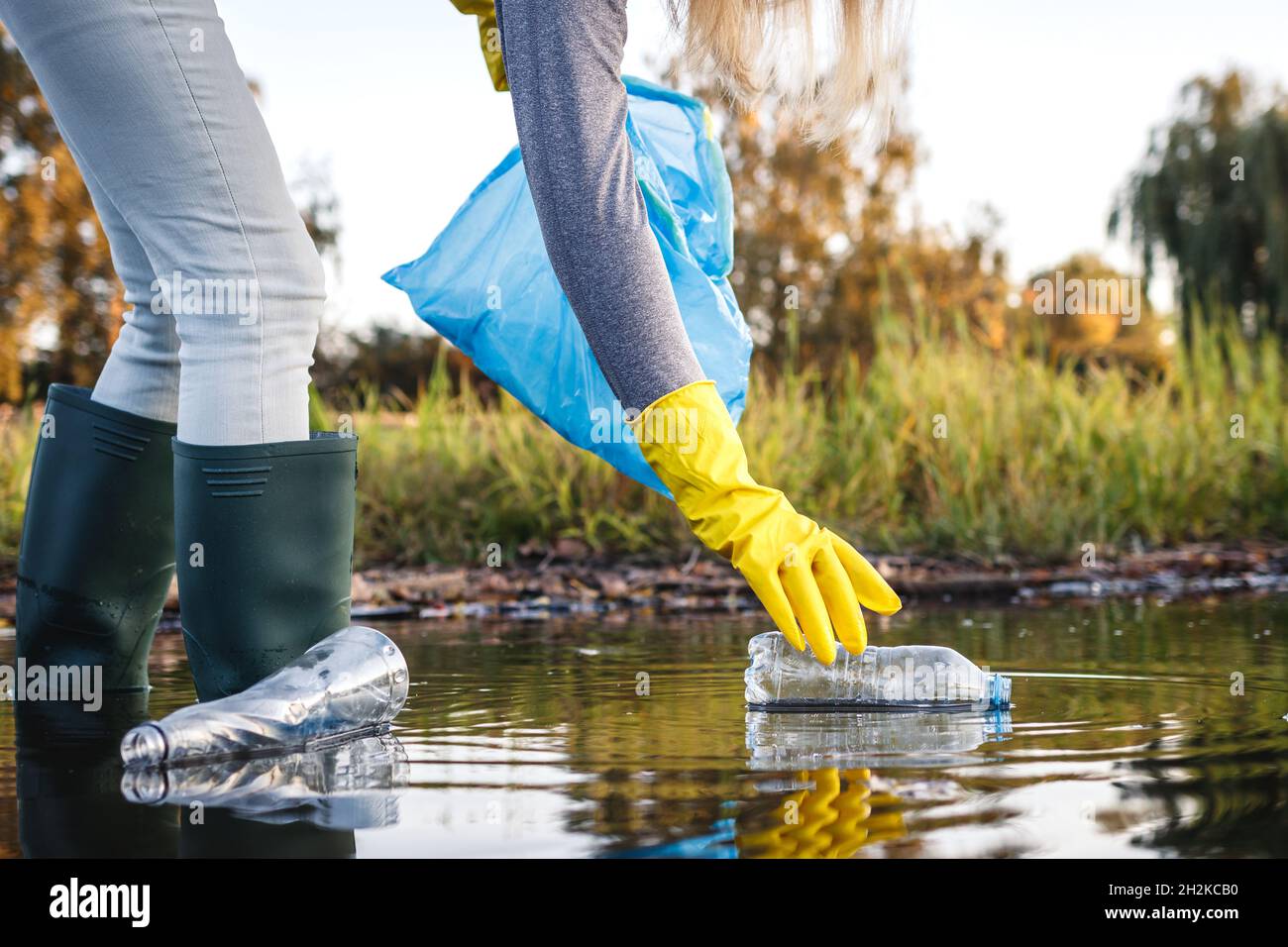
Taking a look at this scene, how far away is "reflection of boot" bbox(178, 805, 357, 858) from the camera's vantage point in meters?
1.46

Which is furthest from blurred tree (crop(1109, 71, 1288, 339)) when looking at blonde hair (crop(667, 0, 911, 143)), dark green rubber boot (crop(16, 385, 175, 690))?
dark green rubber boot (crop(16, 385, 175, 690))

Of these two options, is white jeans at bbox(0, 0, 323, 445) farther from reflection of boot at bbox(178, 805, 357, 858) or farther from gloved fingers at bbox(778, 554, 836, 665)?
gloved fingers at bbox(778, 554, 836, 665)

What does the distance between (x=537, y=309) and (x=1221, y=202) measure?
20674 millimetres

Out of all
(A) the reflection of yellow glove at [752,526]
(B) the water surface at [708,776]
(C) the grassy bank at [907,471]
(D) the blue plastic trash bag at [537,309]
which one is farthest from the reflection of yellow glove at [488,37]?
(C) the grassy bank at [907,471]

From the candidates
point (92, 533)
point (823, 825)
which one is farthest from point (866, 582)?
point (92, 533)

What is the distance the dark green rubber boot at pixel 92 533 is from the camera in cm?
244

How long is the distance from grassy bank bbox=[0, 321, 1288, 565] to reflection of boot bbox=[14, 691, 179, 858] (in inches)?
132

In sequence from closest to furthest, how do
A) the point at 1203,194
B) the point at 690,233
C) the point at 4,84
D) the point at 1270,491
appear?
the point at 690,233
the point at 1270,491
the point at 4,84
the point at 1203,194

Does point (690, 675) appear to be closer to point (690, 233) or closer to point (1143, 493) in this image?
point (690, 233)

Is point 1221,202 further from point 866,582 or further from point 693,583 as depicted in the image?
point 866,582

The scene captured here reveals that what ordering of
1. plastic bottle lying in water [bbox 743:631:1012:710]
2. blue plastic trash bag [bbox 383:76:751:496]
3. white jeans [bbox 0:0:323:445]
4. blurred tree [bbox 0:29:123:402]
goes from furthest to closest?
blurred tree [bbox 0:29:123:402]
blue plastic trash bag [bbox 383:76:751:496]
plastic bottle lying in water [bbox 743:631:1012:710]
white jeans [bbox 0:0:323:445]

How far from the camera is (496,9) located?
2.07 meters
